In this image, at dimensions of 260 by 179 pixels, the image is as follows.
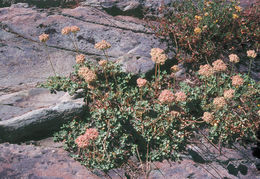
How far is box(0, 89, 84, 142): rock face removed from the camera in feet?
12.7

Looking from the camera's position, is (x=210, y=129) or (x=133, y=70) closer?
(x=210, y=129)

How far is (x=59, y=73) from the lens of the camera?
520 centimetres

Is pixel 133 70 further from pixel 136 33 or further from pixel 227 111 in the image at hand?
pixel 227 111


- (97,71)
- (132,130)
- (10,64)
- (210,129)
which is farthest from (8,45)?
(210,129)

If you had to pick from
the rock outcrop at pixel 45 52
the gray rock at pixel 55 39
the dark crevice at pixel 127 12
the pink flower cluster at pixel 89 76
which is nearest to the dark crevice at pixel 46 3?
the rock outcrop at pixel 45 52

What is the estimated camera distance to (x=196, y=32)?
17.3 ft

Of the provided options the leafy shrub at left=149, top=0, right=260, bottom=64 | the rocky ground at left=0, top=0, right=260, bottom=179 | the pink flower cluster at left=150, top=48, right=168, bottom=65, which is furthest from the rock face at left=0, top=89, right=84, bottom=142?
the leafy shrub at left=149, top=0, right=260, bottom=64

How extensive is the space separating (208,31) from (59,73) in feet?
12.8

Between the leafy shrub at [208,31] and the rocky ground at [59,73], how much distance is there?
59 centimetres

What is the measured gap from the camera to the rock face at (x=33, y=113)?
3.87 metres

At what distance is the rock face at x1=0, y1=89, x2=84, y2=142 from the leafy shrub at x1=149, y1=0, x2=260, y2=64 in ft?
9.68

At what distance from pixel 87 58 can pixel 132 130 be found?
2303 mm

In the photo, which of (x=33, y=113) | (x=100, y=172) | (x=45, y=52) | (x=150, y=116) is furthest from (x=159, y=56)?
(x=45, y=52)

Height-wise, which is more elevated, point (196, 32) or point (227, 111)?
point (196, 32)
